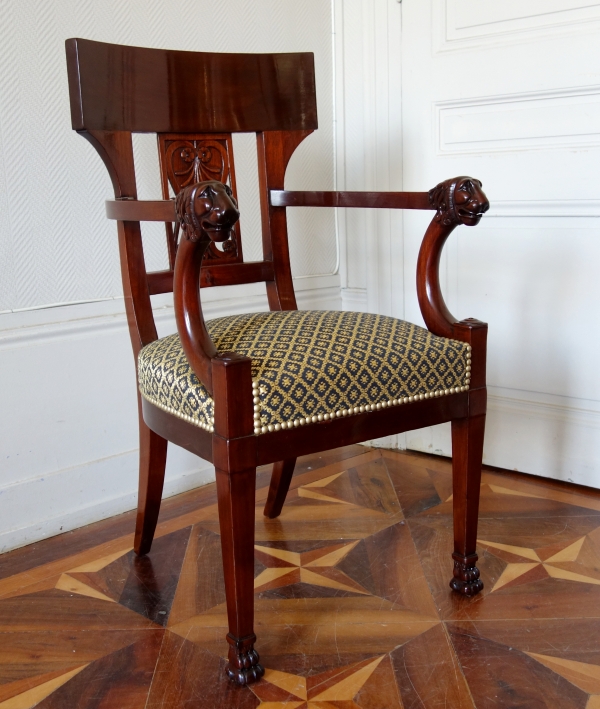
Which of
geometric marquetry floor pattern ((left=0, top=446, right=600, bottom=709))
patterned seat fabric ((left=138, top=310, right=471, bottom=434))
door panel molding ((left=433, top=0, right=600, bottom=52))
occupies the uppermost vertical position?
door panel molding ((left=433, top=0, right=600, bottom=52))

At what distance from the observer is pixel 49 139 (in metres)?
1.68

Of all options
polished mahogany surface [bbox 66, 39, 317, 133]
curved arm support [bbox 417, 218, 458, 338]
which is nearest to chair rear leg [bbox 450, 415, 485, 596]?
curved arm support [bbox 417, 218, 458, 338]

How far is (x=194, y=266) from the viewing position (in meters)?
1.12

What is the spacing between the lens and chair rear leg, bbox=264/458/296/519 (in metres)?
1.71

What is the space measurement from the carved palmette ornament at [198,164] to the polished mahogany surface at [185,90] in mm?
23

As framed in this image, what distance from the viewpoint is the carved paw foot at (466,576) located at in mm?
1410

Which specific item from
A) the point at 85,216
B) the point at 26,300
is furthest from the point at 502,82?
the point at 26,300

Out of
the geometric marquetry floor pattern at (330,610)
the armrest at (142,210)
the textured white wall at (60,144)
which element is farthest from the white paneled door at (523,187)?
the armrest at (142,210)

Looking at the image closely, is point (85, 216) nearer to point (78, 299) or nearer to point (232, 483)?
point (78, 299)

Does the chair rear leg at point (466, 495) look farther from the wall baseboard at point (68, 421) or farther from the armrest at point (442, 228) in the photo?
the wall baseboard at point (68, 421)

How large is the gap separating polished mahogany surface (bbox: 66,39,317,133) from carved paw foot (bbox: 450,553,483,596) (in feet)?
3.02

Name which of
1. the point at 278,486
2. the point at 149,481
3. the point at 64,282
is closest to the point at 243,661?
the point at 149,481

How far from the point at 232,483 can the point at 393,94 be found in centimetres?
141

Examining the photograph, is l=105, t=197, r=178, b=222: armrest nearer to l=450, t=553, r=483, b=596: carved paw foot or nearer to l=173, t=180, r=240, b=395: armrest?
l=173, t=180, r=240, b=395: armrest
